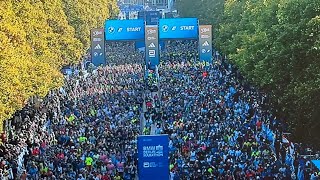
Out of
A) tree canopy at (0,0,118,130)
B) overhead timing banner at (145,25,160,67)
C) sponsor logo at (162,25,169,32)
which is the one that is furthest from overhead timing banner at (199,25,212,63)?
tree canopy at (0,0,118,130)

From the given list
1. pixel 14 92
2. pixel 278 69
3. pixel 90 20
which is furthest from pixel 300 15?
pixel 90 20

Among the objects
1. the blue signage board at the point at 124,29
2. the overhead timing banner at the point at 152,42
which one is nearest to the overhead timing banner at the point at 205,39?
the overhead timing banner at the point at 152,42

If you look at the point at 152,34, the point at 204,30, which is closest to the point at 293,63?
the point at 152,34

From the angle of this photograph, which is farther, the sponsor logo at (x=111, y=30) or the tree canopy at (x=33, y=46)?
the sponsor logo at (x=111, y=30)

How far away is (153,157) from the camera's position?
23.0 meters

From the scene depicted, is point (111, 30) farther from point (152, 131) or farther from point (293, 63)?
point (293, 63)

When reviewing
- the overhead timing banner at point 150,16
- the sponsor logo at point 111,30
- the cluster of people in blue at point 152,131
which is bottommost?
the cluster of people in blue at point 152,131

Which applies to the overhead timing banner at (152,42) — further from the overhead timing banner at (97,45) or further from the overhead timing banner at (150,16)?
the overhead timing banner at (150,16)

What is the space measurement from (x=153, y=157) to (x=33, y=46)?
23.1 metres

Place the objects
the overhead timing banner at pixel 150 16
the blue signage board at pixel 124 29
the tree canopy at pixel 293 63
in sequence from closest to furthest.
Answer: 1. the tree canopy at pixel 293 63
2. the blue signage board at pixel 124 29
3. the overhead timing banner at pixel 150 16

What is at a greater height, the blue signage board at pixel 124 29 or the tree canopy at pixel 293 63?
the blue signage board at pixel 124 29

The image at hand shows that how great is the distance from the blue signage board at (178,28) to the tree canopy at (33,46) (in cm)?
735

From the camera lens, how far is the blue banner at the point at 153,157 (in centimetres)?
2278

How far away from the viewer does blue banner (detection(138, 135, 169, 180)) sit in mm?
22781
